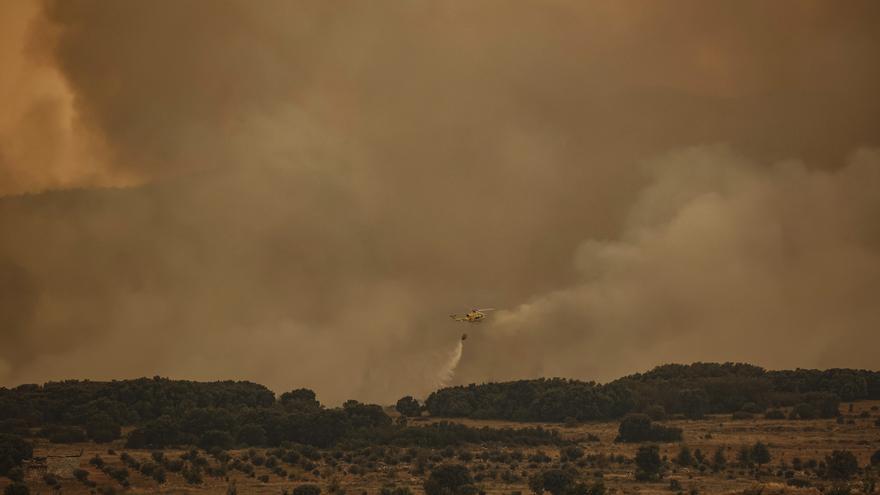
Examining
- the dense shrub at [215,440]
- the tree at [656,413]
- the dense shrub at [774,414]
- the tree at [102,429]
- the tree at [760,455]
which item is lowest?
the tree at [760,455]

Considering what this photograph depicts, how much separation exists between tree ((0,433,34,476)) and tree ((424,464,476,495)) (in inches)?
1539

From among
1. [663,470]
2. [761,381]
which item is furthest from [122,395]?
[761,381]

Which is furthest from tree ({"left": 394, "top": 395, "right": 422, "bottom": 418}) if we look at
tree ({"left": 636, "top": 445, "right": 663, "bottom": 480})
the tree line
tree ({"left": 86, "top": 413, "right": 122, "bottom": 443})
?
tree ({"left": 636, "top": 445, "right": 663, "bottom": 480})

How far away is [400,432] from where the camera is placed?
5910 inches

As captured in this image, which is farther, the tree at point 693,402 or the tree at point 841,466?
the tree at point 693,402

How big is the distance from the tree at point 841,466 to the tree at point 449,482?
3550 centimetres

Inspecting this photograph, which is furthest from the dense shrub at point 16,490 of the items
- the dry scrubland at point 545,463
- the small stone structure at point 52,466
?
the small stone structure at point 52,466

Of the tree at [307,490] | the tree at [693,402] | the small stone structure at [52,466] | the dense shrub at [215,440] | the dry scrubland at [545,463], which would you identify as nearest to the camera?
the tree at [307,490]

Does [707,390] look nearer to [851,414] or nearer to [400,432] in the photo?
[851,414]

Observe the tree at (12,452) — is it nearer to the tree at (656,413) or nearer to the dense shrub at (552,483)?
the dense shrub at (552,483)

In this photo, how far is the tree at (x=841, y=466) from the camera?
124 meters

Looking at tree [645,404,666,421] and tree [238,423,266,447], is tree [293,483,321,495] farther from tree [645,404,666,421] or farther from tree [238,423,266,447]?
tree [645,404,666,421]

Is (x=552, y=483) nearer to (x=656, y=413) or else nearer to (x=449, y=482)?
(x=449, y=482)

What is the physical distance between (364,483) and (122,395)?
48.6m
